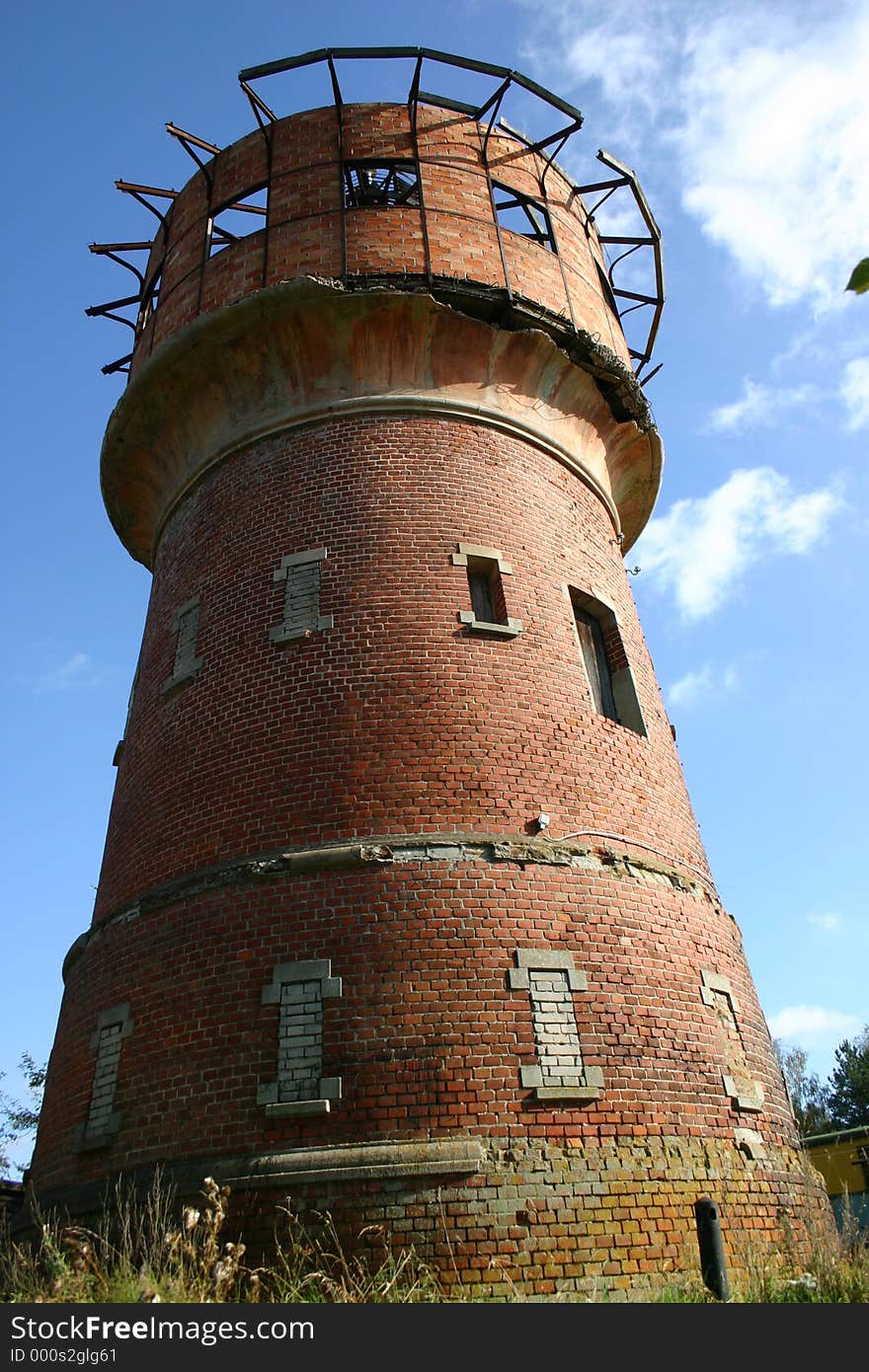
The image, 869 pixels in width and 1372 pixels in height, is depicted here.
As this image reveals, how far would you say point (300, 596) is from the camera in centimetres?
973

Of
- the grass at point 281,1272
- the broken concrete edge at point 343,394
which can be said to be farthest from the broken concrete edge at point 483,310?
the grass at point 281,1272

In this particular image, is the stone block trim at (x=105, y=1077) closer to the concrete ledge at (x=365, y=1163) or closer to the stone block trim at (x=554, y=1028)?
the concrete ledge at (x=365, y=1163)

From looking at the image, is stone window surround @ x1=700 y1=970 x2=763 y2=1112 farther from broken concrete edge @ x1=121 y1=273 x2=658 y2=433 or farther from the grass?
broken concrete edge @ x1=121 y1=273 x2=658 y2=433

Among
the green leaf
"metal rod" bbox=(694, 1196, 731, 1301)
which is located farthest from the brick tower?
the green leaf

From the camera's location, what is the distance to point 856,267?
2.46 meters

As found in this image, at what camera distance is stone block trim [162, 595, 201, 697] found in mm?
10203

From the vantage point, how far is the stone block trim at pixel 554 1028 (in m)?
7.25

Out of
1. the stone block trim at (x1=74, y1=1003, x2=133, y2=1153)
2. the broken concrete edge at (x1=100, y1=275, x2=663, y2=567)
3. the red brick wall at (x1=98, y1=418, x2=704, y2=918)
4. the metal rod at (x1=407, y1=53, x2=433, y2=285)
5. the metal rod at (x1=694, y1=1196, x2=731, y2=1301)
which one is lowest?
the metal rod at (x1=694, y1=1196, x2=731, y2=1301)

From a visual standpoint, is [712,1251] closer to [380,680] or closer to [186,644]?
[380,680]

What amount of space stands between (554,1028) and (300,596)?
461 cm

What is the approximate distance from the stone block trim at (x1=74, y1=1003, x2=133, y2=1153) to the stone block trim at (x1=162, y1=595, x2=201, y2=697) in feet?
10.6

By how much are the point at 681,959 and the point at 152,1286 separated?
4.94m

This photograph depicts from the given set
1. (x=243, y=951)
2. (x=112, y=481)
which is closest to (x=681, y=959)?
(x=243, y=951)

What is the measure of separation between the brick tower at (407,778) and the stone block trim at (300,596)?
35 millimetres
